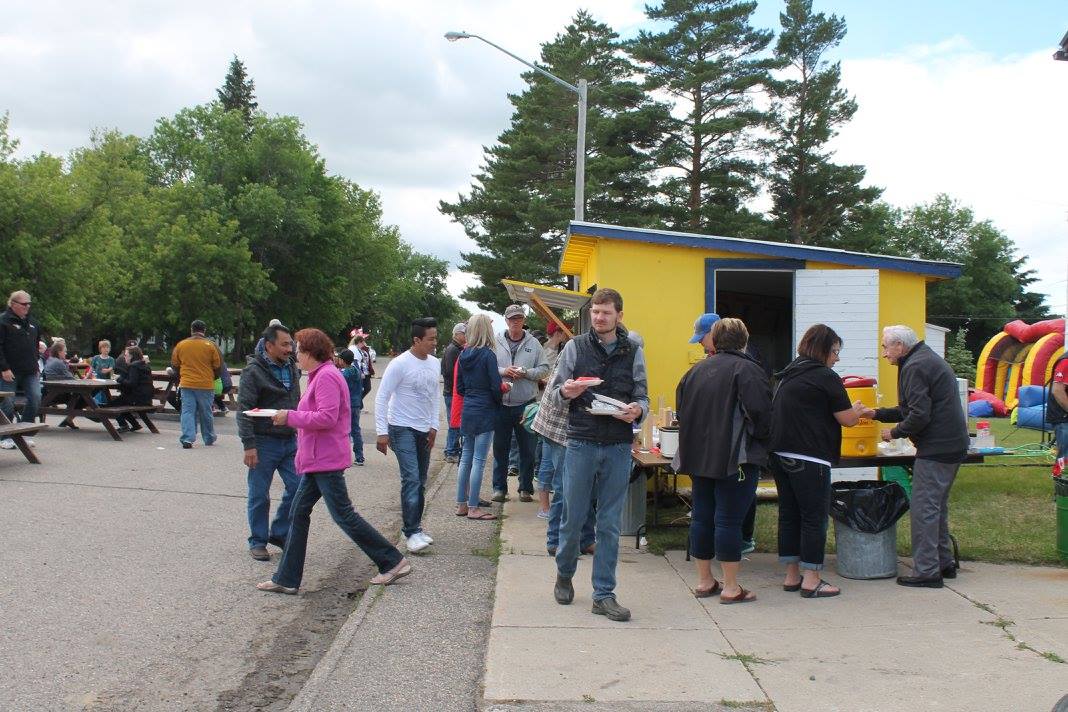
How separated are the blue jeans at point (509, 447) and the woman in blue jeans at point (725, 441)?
144 inches

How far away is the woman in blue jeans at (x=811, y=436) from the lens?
611cm

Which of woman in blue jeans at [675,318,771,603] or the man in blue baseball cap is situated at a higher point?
the man in blue baseball cap

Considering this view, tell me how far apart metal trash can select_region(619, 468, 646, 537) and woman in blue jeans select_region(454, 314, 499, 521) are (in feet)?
4.90

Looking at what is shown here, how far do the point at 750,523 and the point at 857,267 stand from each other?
451cm

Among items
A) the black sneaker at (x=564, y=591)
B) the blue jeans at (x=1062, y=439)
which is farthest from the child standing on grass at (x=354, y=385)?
the blue jeans at (x=1062, y=439)

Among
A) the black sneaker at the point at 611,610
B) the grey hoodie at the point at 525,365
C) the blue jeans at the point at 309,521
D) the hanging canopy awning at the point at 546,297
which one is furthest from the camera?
the hanging canopy awning at the point at 546,297

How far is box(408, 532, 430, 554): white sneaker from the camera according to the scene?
7.37 m

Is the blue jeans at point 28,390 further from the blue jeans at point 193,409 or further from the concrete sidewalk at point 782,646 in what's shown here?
the concrete sidewalk at point 782,646

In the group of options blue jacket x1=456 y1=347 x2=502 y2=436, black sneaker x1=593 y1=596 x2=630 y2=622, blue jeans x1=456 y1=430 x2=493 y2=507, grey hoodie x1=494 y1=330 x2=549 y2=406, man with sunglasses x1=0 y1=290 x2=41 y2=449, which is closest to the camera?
black sneaker x1=593 y1=596 x2=630 y2=622

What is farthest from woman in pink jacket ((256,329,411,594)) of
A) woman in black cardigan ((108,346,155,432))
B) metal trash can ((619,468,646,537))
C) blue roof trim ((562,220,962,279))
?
woman in black cardigan ((108,346,155,432))

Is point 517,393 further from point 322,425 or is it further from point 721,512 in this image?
point 721,512

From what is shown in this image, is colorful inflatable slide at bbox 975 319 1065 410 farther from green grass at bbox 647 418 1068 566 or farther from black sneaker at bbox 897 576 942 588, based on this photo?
black sneaker at bbox 897 576 942 588

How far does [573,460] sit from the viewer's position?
18.6 ft

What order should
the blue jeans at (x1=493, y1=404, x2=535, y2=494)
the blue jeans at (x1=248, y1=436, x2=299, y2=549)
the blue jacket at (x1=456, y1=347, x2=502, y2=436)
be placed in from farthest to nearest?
1. the blue jeans at (x1=493, y1=404, x2=535, y2=494)
2. the blue jacket at (x1=456, y1=347, x2=502, y2=436)
3. the blue jeans at (x1=248, y1=436, x2=299, y2=549)
